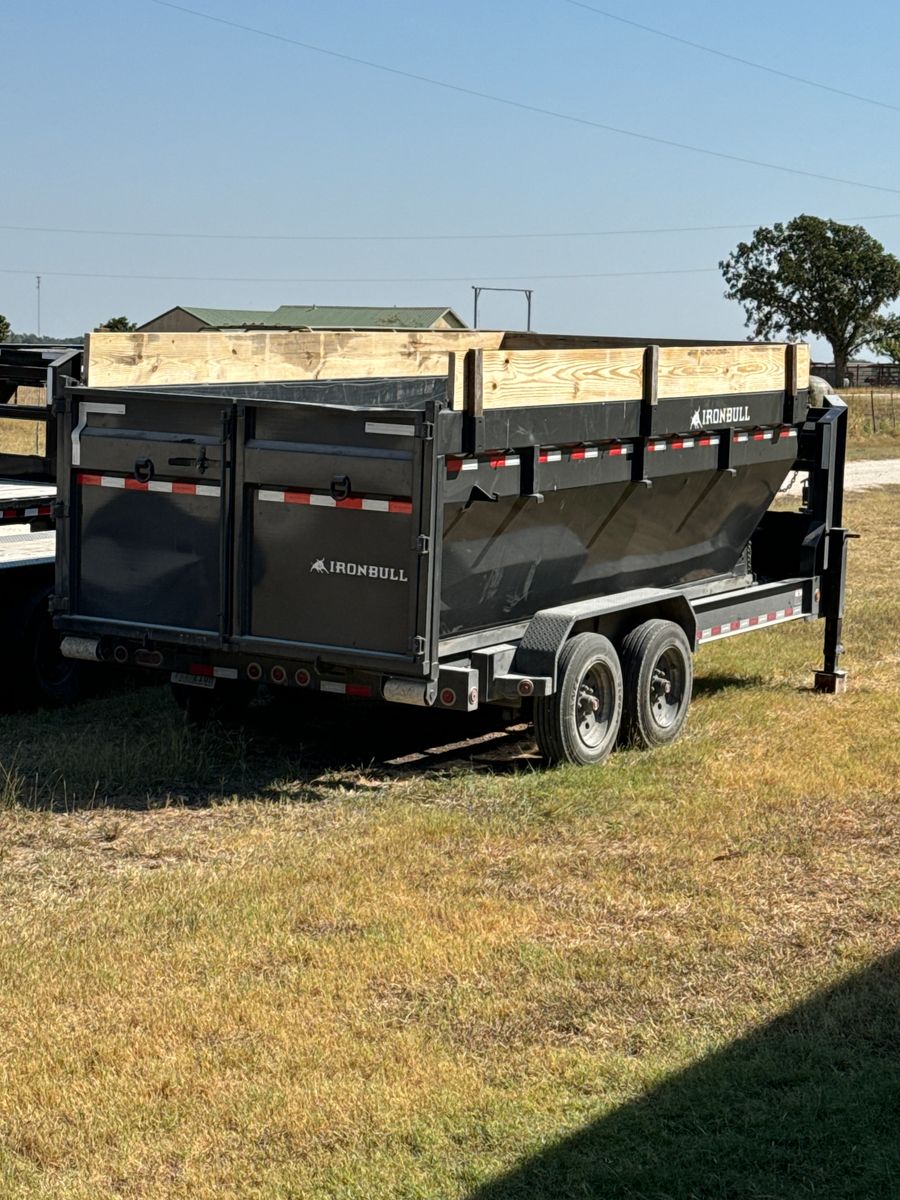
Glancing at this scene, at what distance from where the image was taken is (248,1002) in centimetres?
566

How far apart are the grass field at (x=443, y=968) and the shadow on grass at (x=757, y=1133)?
0.5 inches

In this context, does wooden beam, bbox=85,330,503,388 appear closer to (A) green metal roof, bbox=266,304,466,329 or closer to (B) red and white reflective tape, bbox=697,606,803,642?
(B) red and white reflective tape, bbox=697,606,803,642

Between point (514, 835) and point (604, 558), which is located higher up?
point (604, 558)

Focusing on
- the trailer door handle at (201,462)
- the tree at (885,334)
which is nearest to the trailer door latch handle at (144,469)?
the trailer door handle at (201,462)

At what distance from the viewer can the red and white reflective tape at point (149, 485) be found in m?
8.49

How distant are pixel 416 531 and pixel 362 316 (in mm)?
68603

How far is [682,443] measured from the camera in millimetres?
10023

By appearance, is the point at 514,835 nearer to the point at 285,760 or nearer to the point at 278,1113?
the point at 285,760

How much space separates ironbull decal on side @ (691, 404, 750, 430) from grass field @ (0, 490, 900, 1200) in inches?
76.1

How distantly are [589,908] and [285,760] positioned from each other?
305 centimetres

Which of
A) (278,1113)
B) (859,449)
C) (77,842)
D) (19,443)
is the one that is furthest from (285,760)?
(859,449)

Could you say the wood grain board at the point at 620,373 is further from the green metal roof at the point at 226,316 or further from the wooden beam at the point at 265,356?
the green metal roof at the point at 226,316

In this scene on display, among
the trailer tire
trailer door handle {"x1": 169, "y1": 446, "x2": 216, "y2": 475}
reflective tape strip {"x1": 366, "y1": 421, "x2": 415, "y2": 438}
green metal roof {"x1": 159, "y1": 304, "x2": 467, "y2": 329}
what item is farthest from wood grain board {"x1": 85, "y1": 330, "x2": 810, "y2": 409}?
green metal roof {"x1": 159, "y1": 304, "x2": 467, "y2": 329}

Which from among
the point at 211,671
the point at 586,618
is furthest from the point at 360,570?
the point at 586,618
